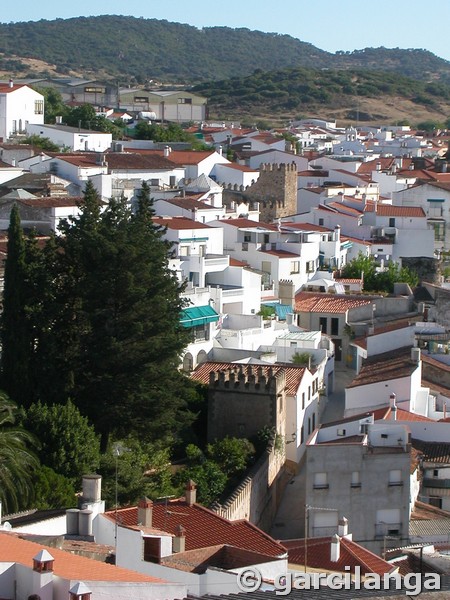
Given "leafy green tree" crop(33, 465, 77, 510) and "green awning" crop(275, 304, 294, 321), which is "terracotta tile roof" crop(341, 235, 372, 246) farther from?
"leafy green tree" crop(33, 465, 77, 510)

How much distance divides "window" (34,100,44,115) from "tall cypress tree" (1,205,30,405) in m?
44.2

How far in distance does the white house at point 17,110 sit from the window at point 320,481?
44492mm

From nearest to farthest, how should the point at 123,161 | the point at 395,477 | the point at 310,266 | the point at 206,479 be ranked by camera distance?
the point at 395,477
the point at 206,479
the point at 310,266
the point at 123,161

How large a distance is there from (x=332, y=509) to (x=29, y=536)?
433 inches

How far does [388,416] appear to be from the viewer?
31.1 metres

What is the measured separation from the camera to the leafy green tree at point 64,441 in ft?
89.6

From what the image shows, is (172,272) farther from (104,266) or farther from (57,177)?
(57,177)

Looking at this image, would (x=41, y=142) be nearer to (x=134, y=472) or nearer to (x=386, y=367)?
(x=386, y=367)

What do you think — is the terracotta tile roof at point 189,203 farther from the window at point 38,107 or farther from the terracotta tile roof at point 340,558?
the terracotta tile roof at point 340,558

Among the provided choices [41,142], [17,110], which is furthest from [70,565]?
[17,110]

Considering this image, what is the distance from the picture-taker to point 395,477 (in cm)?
2788

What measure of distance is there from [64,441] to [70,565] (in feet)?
42.4

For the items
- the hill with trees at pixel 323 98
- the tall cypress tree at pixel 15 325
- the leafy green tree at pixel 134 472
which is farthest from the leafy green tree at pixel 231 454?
A: the hill with trees at pixel 323 98

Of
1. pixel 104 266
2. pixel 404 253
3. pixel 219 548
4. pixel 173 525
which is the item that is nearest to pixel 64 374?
pixel 104 266
